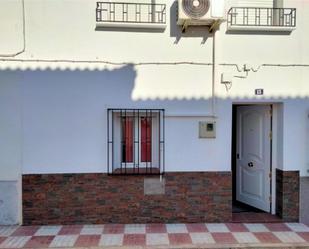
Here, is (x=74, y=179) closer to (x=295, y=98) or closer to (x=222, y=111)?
(x=222, y=111)

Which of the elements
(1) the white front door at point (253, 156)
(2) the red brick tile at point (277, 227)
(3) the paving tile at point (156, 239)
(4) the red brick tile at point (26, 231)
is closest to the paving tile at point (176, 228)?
(3) the paving tile at point (156, 239)

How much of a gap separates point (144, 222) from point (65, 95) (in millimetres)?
2765

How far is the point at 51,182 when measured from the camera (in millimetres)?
5652

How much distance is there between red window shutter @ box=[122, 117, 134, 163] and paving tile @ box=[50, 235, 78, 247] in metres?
1.65

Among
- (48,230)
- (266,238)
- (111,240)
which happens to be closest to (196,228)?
(266,238)

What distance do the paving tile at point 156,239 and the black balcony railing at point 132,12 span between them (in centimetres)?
376

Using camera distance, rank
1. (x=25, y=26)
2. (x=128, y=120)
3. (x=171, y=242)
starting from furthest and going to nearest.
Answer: (x=128, y=120) < (x=25, y=26) < (x=171, y=242)

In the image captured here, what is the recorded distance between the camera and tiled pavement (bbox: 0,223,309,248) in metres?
4.95

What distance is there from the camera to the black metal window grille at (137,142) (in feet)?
19.3

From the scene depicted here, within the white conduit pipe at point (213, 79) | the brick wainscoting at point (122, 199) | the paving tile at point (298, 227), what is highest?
the white conduit pipe at point (213, 79)

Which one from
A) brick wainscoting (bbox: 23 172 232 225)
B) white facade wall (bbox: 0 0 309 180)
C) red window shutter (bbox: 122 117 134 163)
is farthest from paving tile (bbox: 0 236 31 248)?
red window shutter (bbox: 122 117 134 163)

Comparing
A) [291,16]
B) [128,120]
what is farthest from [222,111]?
[291,16]

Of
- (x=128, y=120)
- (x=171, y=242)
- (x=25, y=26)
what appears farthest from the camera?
(x=128, y=120)

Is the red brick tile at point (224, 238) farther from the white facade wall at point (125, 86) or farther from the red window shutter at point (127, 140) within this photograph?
the red window shutter at point (127, 140)
